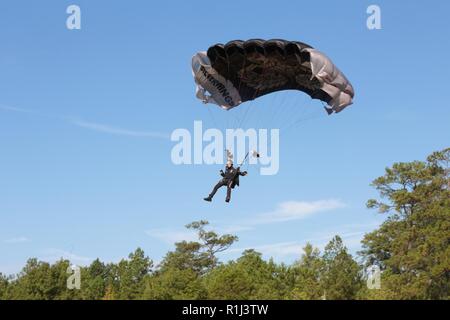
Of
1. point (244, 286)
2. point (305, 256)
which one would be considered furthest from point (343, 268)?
point (305, 256)

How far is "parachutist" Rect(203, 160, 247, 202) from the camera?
25.5m

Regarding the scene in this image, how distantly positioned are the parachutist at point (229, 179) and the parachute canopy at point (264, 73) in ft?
14.5

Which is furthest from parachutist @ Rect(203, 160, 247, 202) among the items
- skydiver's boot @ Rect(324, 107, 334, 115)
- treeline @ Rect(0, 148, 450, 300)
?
treeline @ Rect(0, 148, 450, 300)

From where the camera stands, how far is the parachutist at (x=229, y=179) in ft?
83.6

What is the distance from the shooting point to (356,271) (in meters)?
45.9

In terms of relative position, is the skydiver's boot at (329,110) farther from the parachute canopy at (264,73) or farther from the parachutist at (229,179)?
the parachutist at (229,179)

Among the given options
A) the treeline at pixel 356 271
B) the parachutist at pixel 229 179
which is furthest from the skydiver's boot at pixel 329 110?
the treeline at pixel 356 271

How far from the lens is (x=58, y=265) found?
50.7m

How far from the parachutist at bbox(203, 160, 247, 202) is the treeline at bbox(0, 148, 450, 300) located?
17.2 m

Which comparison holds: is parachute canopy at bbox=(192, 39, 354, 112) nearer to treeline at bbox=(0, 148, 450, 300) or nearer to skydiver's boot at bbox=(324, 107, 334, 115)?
skydiver's boot at bbox=(324, 107, 334, 115)

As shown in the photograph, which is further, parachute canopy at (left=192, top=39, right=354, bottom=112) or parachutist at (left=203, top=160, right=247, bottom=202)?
parachutist at (left=203, top=160, right=247, bottom=202)

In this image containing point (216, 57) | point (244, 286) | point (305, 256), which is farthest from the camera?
point (305, 256)
